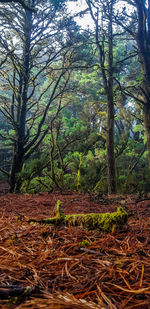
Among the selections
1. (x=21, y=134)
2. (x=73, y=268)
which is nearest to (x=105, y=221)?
(x=73, y=268)

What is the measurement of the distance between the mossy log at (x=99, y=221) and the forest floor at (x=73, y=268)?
3.1 inches

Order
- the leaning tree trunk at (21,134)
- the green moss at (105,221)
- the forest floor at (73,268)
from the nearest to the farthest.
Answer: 1. the forest floor at (73,268)
2. the green moss at (105,221)
3. the leaning tree trunk at (21,134)

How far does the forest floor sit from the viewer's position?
0.84m

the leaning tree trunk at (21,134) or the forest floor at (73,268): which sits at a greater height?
the leaning tree trunk at (21,134)

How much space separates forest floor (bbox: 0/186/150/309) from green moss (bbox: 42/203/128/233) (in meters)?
0.08

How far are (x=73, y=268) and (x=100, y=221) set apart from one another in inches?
30.0

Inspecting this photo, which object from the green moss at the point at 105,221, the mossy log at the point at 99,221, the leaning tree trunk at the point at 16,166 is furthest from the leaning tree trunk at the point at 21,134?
the green moss at the point at 105,221

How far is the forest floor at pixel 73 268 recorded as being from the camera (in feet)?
2.75

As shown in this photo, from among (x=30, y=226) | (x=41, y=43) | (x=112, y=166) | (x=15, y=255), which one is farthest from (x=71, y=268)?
(x=41, y=43)

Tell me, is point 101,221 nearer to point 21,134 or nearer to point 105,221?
point 105,221

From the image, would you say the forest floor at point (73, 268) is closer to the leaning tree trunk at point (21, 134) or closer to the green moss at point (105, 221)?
the green moss at point (105, 221)

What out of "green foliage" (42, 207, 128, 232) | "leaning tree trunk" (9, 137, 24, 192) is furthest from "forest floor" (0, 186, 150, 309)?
"leaning tree trunk" (9, 137, 24, 192)

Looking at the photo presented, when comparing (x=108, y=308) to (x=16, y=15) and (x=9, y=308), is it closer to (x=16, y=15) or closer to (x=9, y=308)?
(x=9, y=308)

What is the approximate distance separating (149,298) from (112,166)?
5.39 m
